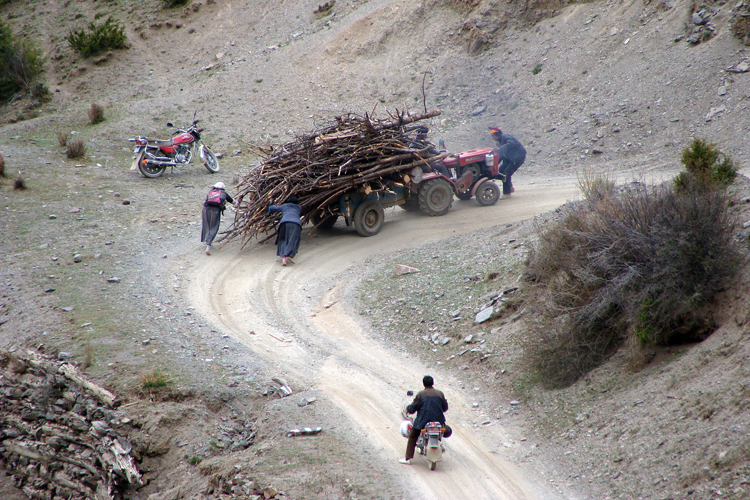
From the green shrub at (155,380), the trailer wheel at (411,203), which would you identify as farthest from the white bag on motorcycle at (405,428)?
the trailer wheel at (411,203)

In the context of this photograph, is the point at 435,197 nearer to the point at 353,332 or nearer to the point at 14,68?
Result: the point at 353,332

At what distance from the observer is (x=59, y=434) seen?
26.7 feet

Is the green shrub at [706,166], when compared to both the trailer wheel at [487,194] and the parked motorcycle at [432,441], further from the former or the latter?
the trailer wheel at [487,194]

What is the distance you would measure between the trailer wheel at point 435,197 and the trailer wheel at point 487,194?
0.97 m

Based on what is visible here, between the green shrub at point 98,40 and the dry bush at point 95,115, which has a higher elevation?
the green shrub at point 98,40

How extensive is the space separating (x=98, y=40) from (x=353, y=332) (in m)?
27.5

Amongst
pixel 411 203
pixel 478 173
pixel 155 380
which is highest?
pixel 478 173

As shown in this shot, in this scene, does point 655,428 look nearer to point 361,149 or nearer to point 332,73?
point 361,149

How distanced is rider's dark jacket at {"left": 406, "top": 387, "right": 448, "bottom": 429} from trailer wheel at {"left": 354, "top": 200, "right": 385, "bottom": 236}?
792cm

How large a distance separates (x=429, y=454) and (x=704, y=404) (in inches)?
117

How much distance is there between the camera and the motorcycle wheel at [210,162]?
785 inches

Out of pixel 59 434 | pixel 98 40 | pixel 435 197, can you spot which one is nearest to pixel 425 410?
pixel 59 434

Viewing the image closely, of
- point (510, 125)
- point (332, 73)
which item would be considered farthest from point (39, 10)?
point (510, 125)

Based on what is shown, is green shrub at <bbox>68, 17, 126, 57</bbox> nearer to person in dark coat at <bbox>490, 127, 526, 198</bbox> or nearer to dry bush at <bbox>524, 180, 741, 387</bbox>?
person in dark coat at <bbox>490, 127, 526, 198</bbox>
